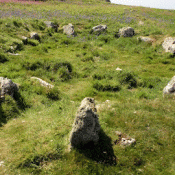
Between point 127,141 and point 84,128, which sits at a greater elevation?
point 84,128

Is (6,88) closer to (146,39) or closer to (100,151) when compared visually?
(100,151)

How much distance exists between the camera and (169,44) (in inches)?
693

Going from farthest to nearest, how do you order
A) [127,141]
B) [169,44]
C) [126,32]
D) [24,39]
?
1. [126,32]
2. [169,44]
3. [24,39]
4. [127,141]

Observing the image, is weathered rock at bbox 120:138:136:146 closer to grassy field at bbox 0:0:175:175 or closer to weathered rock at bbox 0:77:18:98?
grassy field at bbox 0:0:175:175

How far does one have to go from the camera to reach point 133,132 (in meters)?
6.26

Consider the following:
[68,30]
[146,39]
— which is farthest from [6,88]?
[146,39]

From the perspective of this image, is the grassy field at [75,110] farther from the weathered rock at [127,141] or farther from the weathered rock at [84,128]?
the weathered rock at [84,128]

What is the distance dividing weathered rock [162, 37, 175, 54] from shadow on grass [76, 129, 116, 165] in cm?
1502

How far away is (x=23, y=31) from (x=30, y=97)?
12586mm

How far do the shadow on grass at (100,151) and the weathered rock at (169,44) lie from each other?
49.3 feet

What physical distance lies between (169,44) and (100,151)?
646 inches

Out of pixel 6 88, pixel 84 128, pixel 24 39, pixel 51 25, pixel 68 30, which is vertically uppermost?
pixel 51 25

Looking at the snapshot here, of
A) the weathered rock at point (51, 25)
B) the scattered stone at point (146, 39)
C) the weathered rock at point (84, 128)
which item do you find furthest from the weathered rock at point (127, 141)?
the weathered rock at point (51, 25)

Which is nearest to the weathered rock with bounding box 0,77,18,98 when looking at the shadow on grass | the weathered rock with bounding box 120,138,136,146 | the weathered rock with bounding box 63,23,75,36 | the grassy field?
the grassy field
